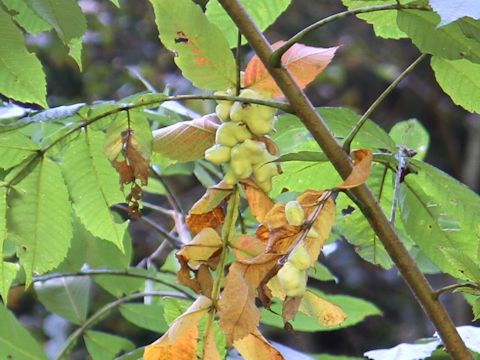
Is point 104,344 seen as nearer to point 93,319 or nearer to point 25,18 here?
point 93,319

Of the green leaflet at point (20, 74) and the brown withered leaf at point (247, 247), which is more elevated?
the green leaflet at point (20, 74)

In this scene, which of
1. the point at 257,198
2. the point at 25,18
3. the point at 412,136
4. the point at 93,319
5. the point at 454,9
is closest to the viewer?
the point at 454,9

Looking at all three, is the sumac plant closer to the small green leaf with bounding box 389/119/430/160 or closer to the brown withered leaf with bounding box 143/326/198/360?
the brown withered leaf with bounding box 143/326/198/360

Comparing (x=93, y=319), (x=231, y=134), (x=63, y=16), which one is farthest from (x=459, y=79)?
(x=93, y=319)

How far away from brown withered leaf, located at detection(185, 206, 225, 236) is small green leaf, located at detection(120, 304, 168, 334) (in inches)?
11.6

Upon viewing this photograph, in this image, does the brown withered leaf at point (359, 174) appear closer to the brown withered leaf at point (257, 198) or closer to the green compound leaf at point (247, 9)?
the brown withered leaf at point (257, 198)

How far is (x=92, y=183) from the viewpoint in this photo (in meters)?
0.66

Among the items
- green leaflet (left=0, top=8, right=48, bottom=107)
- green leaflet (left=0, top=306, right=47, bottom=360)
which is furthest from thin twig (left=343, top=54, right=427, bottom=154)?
green leaflet (left=0, top=306, right=47, bottom=360)

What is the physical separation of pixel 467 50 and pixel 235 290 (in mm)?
202

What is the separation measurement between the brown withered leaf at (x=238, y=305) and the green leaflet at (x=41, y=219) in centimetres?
17

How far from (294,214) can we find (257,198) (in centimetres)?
5

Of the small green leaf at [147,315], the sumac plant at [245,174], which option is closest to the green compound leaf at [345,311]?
the small green leaf at [147,315]

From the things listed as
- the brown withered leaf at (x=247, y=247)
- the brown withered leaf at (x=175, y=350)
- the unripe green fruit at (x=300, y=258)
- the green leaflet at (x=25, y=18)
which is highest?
the green leaflet at (x=25, y=18)

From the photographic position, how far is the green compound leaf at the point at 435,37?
0.53m
